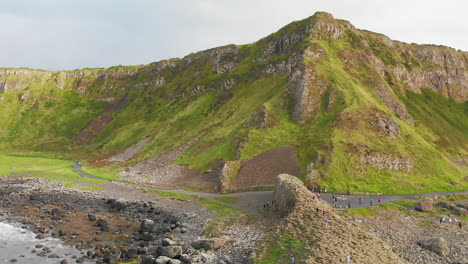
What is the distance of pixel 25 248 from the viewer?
41.8 m

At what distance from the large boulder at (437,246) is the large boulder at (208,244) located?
92.3 feet

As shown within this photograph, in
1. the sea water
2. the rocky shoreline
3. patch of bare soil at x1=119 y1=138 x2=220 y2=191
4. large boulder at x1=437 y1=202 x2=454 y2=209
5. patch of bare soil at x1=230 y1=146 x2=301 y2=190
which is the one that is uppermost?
patch of bare soil at x1=230 y1=146 x2=301 y2=190

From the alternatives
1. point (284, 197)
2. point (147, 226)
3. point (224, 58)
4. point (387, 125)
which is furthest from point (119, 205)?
point (224, 58)

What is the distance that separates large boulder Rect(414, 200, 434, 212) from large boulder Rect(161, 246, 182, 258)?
152 ft

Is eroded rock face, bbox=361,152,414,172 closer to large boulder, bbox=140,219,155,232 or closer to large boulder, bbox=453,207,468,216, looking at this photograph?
large boulder, bbox=453,207,468,216

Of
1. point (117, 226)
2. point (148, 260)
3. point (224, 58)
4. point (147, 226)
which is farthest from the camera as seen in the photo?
point (224, 58)

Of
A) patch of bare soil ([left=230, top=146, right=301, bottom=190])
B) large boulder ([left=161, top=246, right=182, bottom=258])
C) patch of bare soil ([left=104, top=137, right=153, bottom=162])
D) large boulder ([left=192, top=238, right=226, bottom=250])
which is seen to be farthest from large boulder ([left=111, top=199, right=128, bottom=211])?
patch of bare soil ([left=104, top=137, right=153, bottom=162])

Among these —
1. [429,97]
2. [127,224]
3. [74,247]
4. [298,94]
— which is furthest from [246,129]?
[429,97]

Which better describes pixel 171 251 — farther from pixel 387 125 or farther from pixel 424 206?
pixel 387 125

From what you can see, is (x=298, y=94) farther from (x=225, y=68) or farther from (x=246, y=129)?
(x=225, y=68)

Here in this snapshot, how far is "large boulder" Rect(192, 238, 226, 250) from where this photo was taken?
4062 cm

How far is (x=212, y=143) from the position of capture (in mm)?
104250

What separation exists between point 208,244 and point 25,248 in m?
25.7

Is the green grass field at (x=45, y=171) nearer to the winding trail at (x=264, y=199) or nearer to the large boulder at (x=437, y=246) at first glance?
the winding trail at (x=264, y=199)
